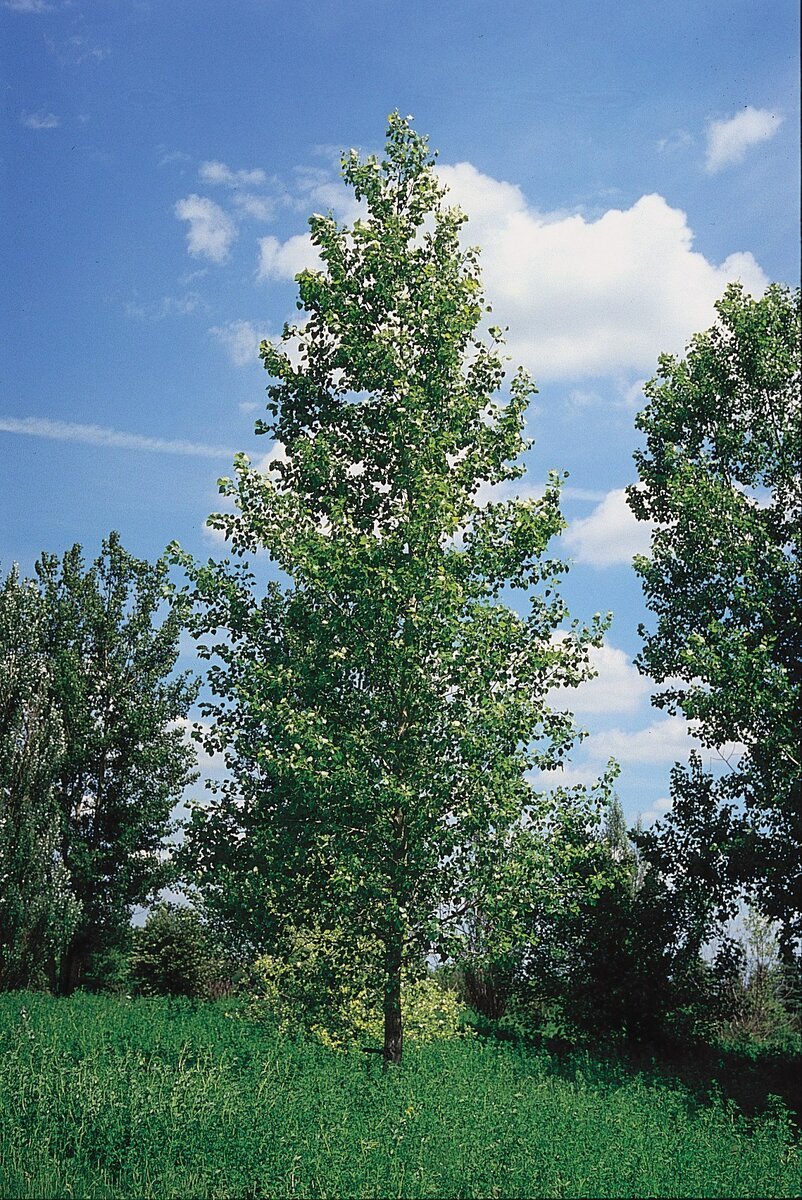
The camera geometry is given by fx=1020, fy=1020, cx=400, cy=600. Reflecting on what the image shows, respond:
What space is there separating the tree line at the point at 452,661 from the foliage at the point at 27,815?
7608 millimetres

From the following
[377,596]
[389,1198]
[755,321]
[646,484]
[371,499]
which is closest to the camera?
[389,1198]

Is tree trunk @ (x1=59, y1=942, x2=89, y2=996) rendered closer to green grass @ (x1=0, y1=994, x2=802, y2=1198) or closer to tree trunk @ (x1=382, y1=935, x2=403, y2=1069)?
green grass @ (x1=0, y1=994, x2=802, y2=1198)

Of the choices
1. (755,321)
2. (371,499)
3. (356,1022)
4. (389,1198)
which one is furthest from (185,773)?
(389,1198)

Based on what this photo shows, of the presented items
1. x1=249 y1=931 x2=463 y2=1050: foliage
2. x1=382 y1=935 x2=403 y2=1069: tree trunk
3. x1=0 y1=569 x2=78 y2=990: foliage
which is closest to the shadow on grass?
x1=249 y1=931 x2=463 y2=1050: foliage

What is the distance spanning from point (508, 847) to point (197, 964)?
1679cm

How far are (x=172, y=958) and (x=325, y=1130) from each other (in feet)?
62.3

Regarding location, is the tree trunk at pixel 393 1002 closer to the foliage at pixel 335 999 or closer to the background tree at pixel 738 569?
the foliage at pixel 335 999

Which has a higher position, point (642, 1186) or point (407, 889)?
point (407, 889)

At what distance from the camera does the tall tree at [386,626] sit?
41.2ft

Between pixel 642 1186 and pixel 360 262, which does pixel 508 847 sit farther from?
pixel 360 262

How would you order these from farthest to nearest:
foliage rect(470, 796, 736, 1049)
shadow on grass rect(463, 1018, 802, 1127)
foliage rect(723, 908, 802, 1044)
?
foliage rect(723, 908, 802, 1044) < foliage rect(470, 796, 736, 1049) < shadow on grass rect(463, 1018, 802, 1127)

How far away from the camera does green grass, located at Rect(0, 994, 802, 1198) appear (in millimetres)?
8883

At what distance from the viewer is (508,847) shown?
1288 centimetres

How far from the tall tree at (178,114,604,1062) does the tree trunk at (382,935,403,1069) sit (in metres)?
0.03
